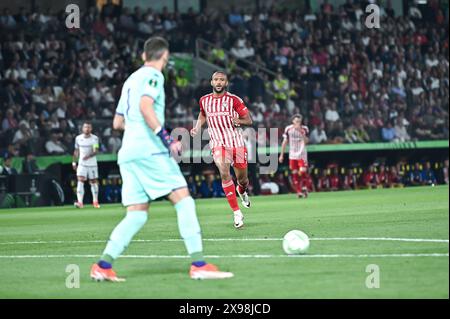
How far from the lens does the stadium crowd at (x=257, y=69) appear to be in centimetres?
3212

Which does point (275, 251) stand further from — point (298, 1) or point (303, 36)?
point (298, 1)

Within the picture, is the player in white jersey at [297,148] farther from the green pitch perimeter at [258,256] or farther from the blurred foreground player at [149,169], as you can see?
the blurred foreground player at [149,169]

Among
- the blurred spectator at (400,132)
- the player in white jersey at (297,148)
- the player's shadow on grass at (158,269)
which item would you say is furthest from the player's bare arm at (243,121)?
the blurred spectator at (400,132)

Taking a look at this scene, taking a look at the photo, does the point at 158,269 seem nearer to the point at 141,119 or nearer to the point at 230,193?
the point at 141,119

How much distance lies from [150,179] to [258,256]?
2315 millimetres

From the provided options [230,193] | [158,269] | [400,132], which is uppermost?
[400,132]

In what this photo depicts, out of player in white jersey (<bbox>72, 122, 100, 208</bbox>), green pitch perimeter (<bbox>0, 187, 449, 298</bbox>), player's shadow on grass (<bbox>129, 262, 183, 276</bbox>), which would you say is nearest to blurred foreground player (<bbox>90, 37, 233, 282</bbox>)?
green pitch perimeter (<bbox>0, 187, 449, 298</bbox>)

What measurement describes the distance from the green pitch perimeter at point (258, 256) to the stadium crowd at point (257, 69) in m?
11.1

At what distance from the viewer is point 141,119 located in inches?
404

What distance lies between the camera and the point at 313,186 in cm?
3622

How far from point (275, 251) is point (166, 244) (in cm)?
238

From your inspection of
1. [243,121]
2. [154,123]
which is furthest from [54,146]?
[154,123]

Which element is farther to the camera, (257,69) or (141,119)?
(257,69)

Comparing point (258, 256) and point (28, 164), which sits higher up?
point (28, 164)
